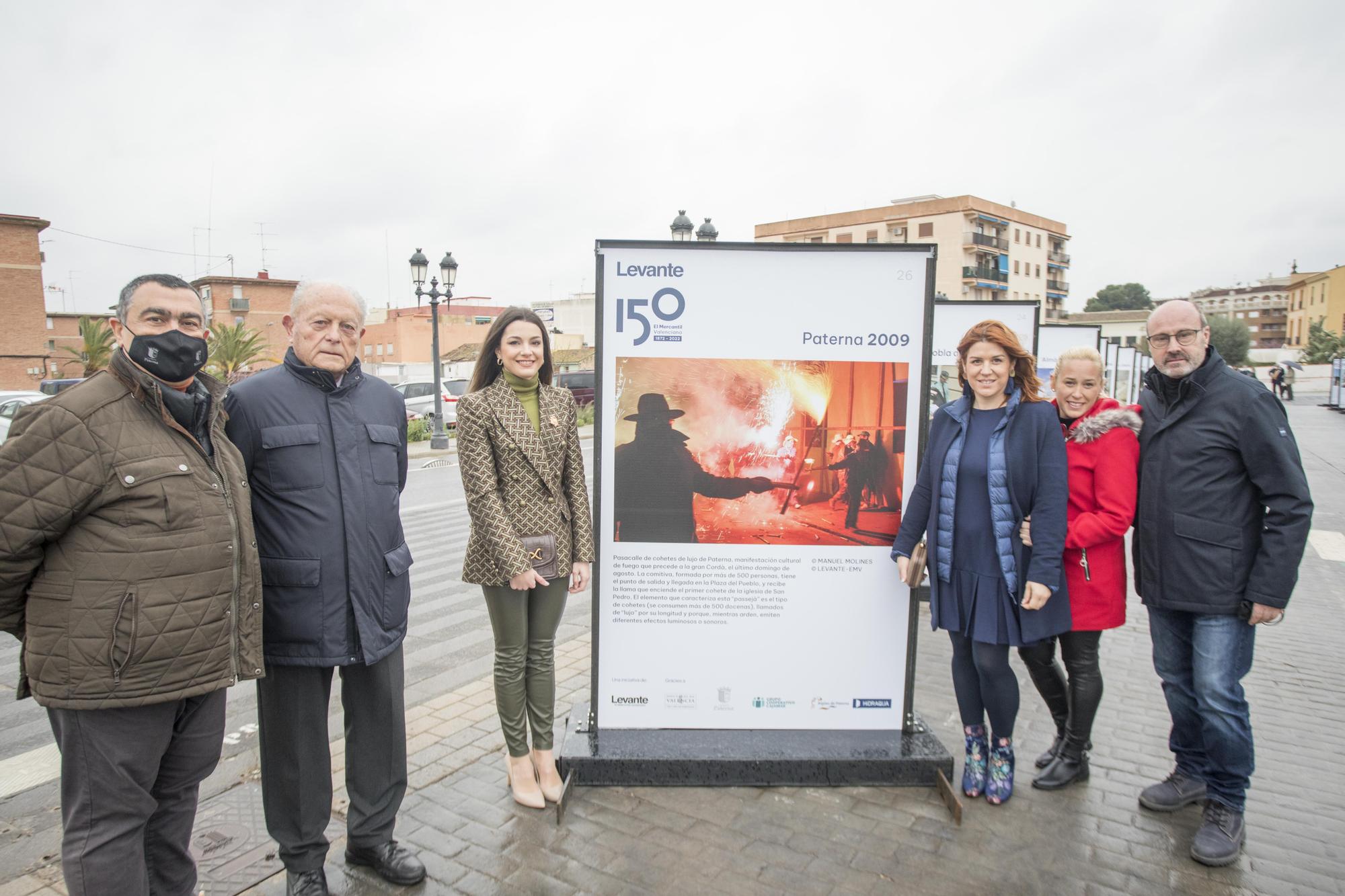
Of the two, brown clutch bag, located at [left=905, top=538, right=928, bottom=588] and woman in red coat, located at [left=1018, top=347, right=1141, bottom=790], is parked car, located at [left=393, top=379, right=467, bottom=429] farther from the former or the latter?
woman in red coat, located at [left=1018, top=347, right=1141, bottom=790]

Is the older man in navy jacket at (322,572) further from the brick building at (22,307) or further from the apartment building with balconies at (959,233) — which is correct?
the apartment building with balconies at (959,233)

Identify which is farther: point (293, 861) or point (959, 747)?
point (959, 747)

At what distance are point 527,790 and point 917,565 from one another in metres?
2.03

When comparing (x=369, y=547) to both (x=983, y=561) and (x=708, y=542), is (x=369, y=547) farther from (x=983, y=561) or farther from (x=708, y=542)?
(x=983, y=561)

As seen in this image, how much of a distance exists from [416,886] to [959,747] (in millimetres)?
2786

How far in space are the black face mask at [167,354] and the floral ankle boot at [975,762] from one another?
350cm

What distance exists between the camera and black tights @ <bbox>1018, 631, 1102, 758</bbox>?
3.72m

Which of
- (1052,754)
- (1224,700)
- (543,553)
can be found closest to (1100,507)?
(1224,700)

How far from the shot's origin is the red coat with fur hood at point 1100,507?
11.6 ft

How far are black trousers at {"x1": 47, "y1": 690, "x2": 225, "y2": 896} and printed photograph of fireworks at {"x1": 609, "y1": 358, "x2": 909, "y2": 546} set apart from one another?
1.89 metres

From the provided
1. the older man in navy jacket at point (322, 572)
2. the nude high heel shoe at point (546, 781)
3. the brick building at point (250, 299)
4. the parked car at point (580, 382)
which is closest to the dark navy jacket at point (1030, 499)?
the nude high heel shoe at point (546, 781)

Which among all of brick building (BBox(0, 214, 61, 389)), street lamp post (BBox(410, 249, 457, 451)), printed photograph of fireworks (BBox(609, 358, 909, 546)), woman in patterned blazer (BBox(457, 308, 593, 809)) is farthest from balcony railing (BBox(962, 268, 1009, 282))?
woman in patterned blazer (BBox(457, 308, 593, 809))

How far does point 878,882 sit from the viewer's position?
9.99ft

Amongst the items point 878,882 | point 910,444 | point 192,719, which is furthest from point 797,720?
point 192,719
